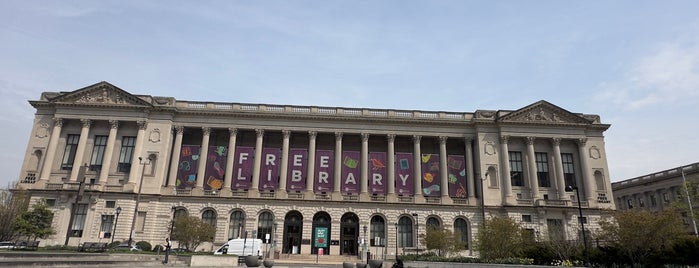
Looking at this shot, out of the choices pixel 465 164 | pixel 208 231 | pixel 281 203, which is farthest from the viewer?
pixel 465 164

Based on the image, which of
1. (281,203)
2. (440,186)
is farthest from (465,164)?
(281,203)

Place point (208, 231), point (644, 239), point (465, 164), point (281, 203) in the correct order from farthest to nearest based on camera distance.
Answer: point (465, 164) < point (281, 203) < point (208, 231) < point (644, 239)

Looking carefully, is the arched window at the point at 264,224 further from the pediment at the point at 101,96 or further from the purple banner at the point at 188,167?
the pediment at the point at 101,96

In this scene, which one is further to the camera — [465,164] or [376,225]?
[465,164]

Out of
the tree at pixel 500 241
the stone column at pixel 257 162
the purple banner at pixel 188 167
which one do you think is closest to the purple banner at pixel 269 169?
the stone column at pixel 257 162

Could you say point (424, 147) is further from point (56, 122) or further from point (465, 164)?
point (56, 122)

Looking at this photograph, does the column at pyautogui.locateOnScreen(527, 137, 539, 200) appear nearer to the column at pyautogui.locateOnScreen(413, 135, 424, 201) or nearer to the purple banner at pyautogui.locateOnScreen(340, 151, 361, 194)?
the column at pyautogui.locateOnScreen(413, 135, 424, 201)

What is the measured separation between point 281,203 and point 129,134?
2246 centimetres

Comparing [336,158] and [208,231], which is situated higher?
[336,158]

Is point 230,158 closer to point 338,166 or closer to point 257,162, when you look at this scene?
point 257,162

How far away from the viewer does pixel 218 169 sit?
55188 millimetres

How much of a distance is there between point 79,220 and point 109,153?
8.69 m

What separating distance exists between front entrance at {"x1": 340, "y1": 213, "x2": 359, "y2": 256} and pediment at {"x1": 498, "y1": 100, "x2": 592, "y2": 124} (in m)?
24.7

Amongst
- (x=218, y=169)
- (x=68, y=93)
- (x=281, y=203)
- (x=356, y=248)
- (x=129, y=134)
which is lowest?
(x=356, y=248)
